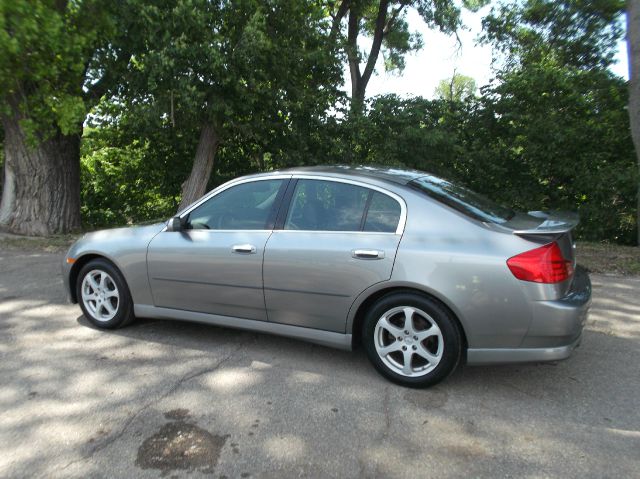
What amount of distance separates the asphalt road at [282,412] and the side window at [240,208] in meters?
1.01

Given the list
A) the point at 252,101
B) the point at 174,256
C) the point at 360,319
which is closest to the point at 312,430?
the point at 360,319

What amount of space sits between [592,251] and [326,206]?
21.0 ft

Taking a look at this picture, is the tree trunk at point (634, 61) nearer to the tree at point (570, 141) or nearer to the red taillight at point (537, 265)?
the tree at point (570, 141)

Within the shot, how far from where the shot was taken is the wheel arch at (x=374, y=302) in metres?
3.48

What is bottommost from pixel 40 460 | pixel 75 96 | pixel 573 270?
pixel 40 460

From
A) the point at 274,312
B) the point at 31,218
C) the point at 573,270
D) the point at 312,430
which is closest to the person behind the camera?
the point at 312,430

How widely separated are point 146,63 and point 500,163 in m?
7.66

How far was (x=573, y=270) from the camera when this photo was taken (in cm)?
366

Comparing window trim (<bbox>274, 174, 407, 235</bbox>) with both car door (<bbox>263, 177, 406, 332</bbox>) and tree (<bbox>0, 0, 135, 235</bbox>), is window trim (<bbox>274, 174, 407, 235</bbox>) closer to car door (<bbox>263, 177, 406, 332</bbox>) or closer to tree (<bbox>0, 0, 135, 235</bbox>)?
car door (<bbox>263, 177, 406, 332</bbox>)

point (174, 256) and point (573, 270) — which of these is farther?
point (174, 256)

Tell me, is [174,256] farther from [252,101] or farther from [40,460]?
[252,101]

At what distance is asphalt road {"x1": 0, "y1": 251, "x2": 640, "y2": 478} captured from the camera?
277 centimetres

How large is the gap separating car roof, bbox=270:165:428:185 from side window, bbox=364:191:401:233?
0.18m

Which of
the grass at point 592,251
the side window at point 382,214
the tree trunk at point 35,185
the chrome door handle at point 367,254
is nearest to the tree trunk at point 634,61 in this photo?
the grass at point 592,251
